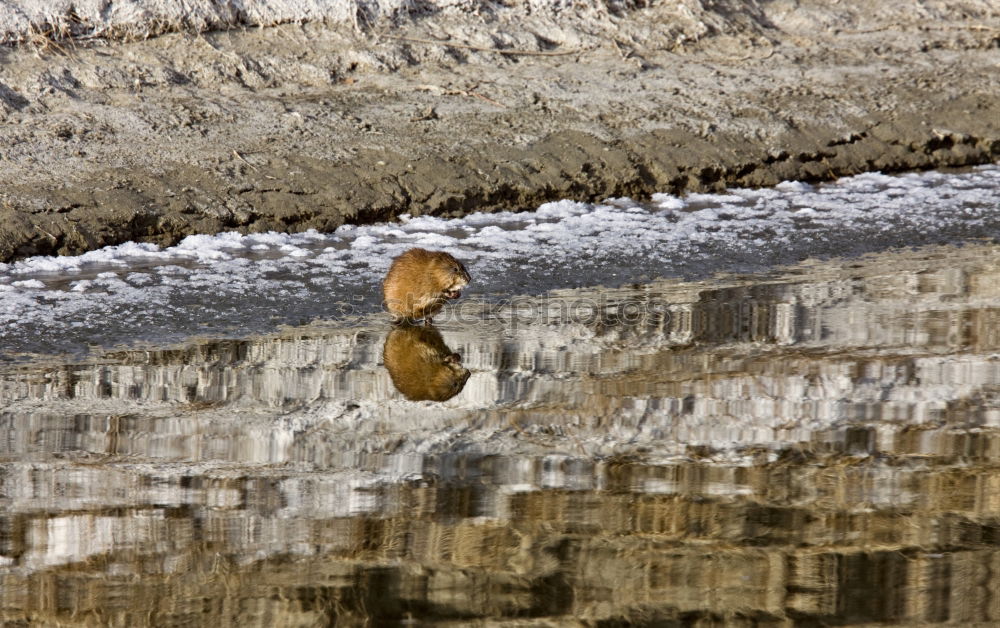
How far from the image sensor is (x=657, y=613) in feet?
11.5

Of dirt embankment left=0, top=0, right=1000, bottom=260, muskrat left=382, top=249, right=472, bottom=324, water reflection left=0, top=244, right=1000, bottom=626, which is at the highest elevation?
Answer: dirt embankment left=0, top=0, right=1000, bottom=260

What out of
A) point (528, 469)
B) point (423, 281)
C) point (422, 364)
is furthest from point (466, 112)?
point (528, 469)

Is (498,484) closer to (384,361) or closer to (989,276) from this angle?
(384,361)

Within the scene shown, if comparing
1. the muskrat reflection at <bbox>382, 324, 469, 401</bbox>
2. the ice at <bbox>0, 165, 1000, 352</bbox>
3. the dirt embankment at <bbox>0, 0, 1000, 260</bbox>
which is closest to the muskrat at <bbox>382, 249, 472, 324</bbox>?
the muskrat reflection at <bbox>382, 324, 469, 401</bbox>

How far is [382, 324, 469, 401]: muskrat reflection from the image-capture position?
546cm

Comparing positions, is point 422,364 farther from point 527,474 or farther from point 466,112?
point 466,112

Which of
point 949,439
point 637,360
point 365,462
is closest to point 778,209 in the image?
point 637,360

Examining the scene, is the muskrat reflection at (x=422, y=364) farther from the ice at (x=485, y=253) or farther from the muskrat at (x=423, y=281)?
the ice at (x=485, y=253)

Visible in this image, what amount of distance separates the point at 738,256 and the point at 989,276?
4.86 ft

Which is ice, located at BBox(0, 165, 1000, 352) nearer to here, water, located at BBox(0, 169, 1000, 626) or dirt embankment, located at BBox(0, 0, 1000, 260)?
water, located at BBox(0, 169, 1000, 626)

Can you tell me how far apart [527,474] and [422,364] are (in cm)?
150

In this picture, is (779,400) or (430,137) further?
(430,137)

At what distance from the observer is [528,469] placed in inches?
178

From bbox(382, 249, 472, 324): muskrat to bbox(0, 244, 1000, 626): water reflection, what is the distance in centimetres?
17
